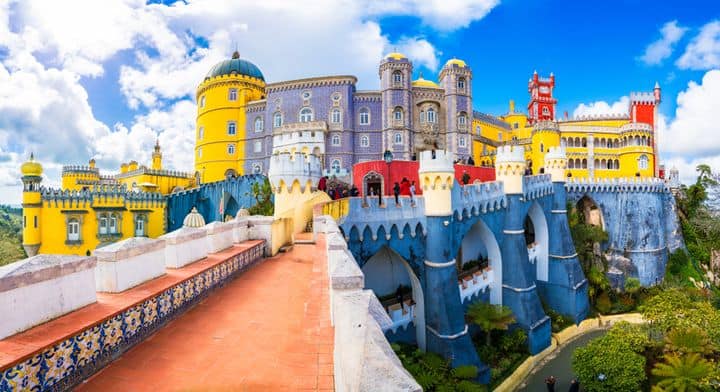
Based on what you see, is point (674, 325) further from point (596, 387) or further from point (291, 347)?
point (291, 347)

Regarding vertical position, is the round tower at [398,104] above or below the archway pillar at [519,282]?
above

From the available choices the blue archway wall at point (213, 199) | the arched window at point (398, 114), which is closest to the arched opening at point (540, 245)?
the arched window at point (398, 114)

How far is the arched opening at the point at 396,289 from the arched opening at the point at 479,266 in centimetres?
268

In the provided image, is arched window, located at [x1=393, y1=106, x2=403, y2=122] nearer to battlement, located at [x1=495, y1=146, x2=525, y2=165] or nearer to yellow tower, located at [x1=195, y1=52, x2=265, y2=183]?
battlement, located at [x1=495, y1=146, x2=525, y2=165]

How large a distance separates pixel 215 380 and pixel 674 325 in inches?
720

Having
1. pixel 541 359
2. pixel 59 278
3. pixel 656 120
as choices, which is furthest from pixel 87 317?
pixel 656 120

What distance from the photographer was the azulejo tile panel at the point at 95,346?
2.64 meters

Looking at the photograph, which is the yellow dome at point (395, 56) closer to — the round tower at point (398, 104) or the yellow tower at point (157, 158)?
the round tower at point (398, 104)

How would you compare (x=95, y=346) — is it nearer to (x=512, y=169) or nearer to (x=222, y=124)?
(x=512, y=169)

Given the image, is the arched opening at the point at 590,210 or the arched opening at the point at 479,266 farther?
the arched opening at the point at 590,210

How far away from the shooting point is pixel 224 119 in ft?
116

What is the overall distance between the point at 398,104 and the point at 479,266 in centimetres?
1713

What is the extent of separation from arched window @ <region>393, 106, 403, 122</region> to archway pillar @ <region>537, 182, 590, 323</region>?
1419 centimetres

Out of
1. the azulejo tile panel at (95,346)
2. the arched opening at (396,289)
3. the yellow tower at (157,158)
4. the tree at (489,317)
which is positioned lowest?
the tree at (489,317)
